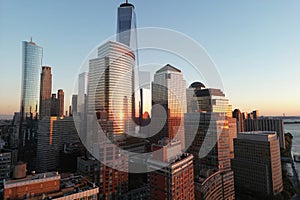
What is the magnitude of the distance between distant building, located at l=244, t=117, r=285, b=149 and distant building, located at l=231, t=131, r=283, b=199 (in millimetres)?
8677

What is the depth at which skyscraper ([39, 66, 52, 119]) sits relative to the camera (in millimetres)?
17516

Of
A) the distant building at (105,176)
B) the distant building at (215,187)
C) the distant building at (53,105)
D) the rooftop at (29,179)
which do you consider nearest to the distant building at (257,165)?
the distant building at (215,187)

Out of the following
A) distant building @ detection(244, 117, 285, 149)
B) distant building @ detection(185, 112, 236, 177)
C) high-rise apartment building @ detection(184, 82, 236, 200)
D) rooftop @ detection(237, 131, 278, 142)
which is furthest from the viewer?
distant building @ detection(244, 117, 285, 149)

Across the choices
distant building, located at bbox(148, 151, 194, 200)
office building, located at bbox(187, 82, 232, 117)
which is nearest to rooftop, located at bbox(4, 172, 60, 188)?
distant building, located at bbox(148, 151, 194, 200)

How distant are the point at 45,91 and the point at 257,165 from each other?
20025mm

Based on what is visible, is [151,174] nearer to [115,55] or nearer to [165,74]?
[165,74]

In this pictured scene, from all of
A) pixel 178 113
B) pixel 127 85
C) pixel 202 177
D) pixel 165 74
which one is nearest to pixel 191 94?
pixel 178 113

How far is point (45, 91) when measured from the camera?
62.1ft

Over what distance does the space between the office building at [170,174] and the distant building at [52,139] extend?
8489 mm

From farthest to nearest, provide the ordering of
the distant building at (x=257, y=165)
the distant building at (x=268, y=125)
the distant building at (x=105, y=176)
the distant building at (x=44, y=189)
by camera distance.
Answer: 1. the distant building at (x=268, y=125)
2. the distant building at (x=257, y=165)
3. the distant building at (x=105, y=176)
4. the distant building at (x=44, y=189)

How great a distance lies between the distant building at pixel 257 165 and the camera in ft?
23.5

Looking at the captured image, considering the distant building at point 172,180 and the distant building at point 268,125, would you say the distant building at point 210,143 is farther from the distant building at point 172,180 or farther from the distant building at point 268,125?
the distant building at point 268,125

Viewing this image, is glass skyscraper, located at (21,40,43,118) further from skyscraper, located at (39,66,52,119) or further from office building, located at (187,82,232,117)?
office building, located at (187,82,232,117)

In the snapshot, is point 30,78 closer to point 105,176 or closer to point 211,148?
point 105,176
